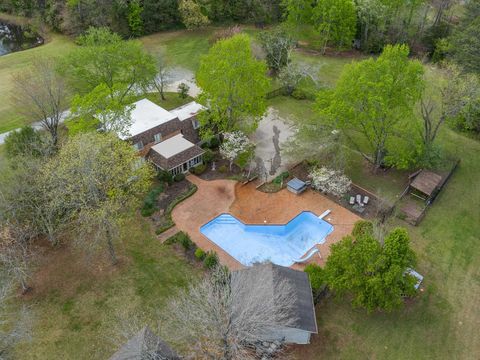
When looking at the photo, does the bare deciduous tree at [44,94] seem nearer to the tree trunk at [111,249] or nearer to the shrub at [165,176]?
the shrub at [165,176]

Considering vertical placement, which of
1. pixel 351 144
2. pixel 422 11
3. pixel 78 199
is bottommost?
pixel 351 144

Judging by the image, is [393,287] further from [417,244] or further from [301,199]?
[301,199]

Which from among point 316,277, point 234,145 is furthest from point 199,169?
point 316,277

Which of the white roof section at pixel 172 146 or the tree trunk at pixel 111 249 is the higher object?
the white roof section at pixel 172 146

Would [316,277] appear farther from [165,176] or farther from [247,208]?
[165,176]

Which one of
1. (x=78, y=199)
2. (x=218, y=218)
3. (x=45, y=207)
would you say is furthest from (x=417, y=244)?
(x=45, y=207)

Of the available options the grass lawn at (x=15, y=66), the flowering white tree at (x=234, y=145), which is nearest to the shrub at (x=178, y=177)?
the flowering white tree at (x=234, y=145)
